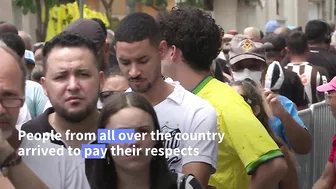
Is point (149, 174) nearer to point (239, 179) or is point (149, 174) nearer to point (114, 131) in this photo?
point (114, 131)

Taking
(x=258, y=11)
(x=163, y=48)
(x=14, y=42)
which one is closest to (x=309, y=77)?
(x=14, y=42)

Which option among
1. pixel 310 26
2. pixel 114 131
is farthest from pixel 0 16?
pixel 114 131

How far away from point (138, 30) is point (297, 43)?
6.11m

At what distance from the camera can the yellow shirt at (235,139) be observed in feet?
15.8

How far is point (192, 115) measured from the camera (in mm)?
4492

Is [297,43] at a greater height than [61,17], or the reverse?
[297,43]

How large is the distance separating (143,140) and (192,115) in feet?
2.39

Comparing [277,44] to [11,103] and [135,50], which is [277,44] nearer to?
[135,50]

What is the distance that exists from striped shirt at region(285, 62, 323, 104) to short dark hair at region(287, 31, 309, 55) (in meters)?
0.29

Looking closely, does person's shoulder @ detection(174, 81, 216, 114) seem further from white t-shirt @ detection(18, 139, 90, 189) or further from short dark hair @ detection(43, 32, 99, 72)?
white t-shirt @ detection(18, 139, 90, 189)

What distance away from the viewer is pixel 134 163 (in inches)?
149

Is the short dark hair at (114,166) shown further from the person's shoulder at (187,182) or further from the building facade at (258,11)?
the building facade at (258,11)

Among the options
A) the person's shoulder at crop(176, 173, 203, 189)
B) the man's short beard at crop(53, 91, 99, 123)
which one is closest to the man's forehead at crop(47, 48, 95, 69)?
the man's short beard at crop(53, 91, 99, 123)

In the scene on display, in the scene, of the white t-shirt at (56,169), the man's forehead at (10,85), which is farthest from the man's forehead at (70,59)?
the man's forehead at (10,85)
